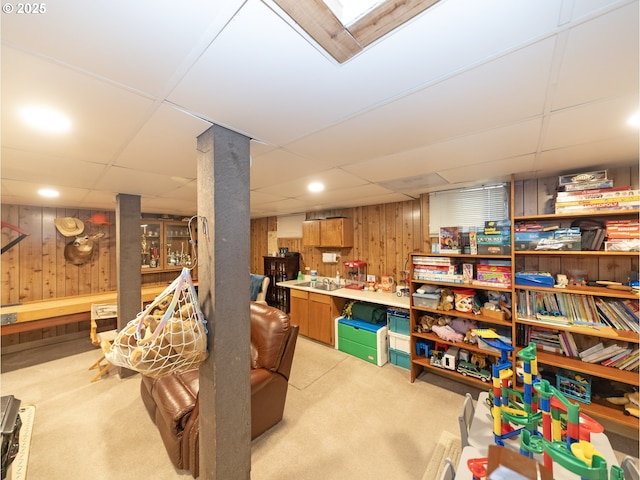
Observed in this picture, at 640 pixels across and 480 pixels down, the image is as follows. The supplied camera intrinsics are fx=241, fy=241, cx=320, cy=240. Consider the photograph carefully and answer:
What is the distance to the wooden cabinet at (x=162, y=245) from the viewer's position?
464cm

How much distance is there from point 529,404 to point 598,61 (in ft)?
5.10

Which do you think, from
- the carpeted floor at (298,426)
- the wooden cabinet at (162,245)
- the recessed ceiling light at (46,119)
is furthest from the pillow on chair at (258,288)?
the recessed ceiling light at (46,119)

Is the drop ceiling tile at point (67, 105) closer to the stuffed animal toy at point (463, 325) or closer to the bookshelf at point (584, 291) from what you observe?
the bookshelf at point (584, 291)

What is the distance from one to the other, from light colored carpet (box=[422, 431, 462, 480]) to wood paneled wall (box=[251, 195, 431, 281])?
191 centimetres

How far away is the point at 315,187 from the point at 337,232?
1.42 m

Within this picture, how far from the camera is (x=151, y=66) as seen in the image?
84cm

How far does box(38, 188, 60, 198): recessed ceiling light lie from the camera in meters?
2.67

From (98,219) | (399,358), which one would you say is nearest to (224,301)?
(399,358)

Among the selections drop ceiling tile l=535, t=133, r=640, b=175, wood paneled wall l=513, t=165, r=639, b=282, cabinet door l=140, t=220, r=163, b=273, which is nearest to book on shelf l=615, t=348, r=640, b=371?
wood paneled wall l=513, t=165, r=639, b=282

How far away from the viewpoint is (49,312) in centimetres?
321

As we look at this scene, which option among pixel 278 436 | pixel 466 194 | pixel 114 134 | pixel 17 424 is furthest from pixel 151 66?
pixel 466 194

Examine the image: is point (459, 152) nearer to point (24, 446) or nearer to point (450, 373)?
point (450, 373)

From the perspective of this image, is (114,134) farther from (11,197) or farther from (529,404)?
(11,197)

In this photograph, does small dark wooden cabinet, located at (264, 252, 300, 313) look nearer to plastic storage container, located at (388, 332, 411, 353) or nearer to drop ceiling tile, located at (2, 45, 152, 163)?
plastic storage container, located at (388, 332, 411, 353)
